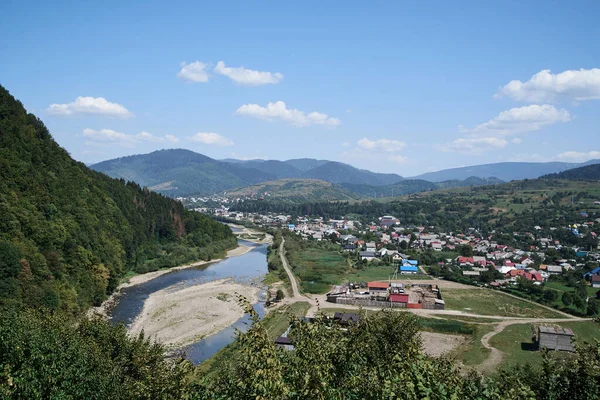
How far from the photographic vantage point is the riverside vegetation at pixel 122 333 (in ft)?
27.0

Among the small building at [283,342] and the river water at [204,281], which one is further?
the river water at [204,281]

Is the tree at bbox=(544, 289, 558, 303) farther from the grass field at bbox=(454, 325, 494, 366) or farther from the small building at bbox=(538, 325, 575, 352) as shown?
the small building at bbox=(538, 325, 575, 352)

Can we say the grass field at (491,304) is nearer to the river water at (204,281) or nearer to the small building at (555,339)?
the small building at (555,339)

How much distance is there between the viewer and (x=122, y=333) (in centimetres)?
2147

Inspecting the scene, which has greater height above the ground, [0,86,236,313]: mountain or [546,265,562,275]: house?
[0,86,236,313]: mountain

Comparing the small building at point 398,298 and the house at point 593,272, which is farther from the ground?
the small building at point 398,298

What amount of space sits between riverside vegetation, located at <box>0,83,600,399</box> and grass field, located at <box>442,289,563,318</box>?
19254 mm

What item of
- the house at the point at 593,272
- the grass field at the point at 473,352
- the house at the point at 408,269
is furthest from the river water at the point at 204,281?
the house at the point at 593,272

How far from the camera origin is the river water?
3402 cm

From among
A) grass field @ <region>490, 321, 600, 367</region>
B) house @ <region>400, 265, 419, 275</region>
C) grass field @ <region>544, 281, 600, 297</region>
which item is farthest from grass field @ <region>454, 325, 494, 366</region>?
house @ <region>400, 265, 419, 275</region>

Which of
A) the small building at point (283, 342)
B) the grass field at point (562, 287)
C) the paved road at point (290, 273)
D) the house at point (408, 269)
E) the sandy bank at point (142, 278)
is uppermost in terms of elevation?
the small building at point (283, 342)

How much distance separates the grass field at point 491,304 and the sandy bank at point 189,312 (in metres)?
22.5

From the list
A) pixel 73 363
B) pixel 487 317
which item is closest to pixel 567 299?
pixel 487 317

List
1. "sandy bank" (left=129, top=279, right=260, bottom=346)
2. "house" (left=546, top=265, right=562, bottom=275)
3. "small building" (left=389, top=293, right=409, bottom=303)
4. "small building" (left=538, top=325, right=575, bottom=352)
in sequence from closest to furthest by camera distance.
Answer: "small building" (left=538, top=325, right=575, bottom=352) → "sandy bank" (left=129, top=279, right=260, bottom=346) → "small building" (left=389, top=293, right=409, bottom=303) → "house" (left=546, top=265, right=562, bottom=275)
